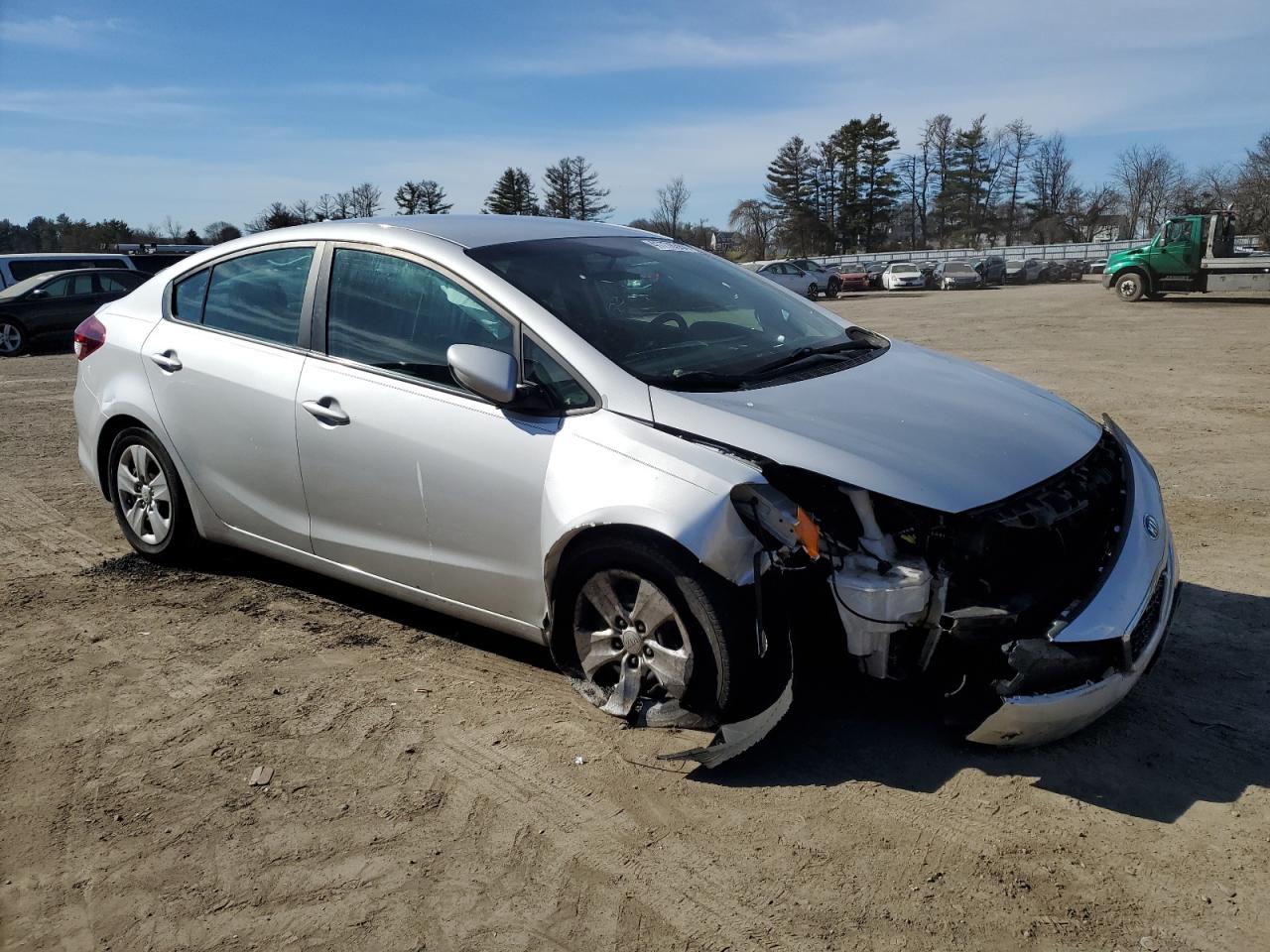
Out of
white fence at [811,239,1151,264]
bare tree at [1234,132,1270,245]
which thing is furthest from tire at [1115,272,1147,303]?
white fence at [811,239,1151,264]

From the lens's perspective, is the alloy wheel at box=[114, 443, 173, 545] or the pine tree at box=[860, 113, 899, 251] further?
the pine tree at box=[860, 113, 899, 251]

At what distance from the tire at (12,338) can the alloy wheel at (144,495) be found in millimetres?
16191

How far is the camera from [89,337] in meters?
5.00

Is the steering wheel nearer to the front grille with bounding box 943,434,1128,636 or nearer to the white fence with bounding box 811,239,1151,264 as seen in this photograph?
the front grille with bounding box 943,434,1128,636

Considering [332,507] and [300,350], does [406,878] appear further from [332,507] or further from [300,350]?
[300,350]

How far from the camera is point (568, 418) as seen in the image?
3299 millimetres

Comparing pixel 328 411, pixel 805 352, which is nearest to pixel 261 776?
pixel 328 411

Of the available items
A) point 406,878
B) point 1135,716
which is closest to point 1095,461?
point 1135,716

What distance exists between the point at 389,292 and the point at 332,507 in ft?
2.87

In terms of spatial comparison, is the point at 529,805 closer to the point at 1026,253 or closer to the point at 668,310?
the point at 668,310

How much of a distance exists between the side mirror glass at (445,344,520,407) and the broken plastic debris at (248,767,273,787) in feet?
4.56

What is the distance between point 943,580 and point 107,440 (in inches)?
162

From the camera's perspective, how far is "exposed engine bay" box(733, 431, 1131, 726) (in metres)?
2.86

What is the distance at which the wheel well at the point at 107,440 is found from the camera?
4.82m
